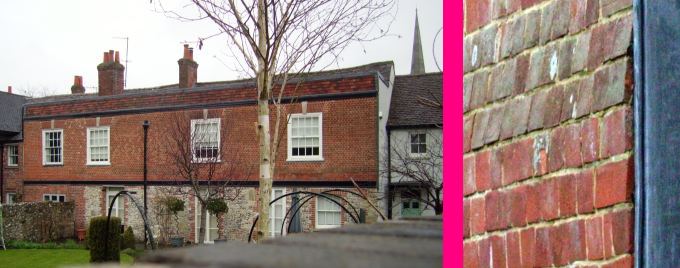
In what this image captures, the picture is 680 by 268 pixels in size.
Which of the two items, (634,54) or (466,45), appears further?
(466,45)

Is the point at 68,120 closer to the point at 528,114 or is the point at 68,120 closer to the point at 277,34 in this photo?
the point at 277,34

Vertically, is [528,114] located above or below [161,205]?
above

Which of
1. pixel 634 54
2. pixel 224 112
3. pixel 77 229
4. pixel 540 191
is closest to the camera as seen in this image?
pixel 634 54

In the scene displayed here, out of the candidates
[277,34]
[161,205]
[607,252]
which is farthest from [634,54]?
[161,205]

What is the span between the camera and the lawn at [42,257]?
45.3ft

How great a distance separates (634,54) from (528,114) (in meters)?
0.27

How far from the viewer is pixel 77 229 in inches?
835

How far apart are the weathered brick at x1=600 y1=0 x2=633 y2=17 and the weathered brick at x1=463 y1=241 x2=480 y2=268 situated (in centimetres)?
48

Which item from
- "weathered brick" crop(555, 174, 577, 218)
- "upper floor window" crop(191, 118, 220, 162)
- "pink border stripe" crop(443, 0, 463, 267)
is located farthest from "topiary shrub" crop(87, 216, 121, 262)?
"weathered brick" crop(555, 174, 577, 218)

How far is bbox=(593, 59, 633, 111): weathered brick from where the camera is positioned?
0.74m

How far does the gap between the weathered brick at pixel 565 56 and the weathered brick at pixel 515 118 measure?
0.09m

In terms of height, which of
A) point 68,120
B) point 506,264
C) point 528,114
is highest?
point 68,120

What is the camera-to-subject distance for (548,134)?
0.91 m

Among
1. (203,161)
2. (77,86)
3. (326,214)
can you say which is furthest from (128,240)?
(77,86)
